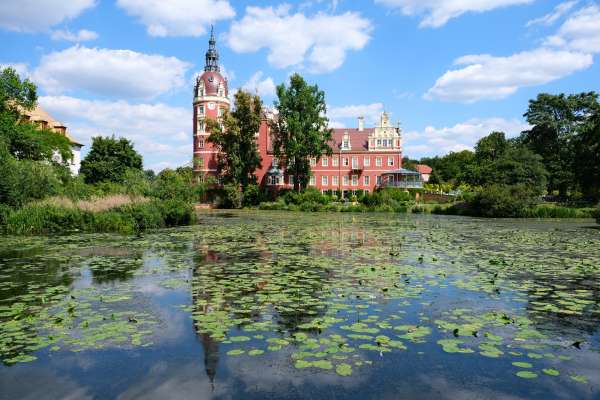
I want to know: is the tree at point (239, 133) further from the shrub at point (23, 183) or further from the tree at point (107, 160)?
the shrub at point (23, 183)

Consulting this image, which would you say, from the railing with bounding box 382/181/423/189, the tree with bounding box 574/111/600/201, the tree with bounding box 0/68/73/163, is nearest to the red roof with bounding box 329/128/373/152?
the railing with bounding box 382/181/423/189

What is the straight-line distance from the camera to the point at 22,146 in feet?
131

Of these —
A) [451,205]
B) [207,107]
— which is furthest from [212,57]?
[451,205]

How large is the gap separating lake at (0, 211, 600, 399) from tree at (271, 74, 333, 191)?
147 feet

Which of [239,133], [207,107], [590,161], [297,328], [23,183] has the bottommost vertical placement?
[297,328]

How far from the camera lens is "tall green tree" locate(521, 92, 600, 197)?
62469 millimetres

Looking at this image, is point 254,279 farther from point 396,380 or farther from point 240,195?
point 240,195

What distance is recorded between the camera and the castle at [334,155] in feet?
221

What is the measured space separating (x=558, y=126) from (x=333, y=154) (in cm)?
3185

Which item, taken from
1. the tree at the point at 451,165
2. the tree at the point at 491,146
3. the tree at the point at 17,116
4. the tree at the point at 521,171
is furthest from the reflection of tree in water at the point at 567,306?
the tree at the point at 451,165

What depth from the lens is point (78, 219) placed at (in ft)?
67.5

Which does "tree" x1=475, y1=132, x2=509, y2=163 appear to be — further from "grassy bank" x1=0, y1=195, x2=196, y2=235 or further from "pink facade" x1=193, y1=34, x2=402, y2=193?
"grassy bank" x1=0, y1=195, x2=196, y2=235

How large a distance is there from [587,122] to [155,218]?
6235cm

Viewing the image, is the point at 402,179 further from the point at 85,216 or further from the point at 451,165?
the point at 85,216
